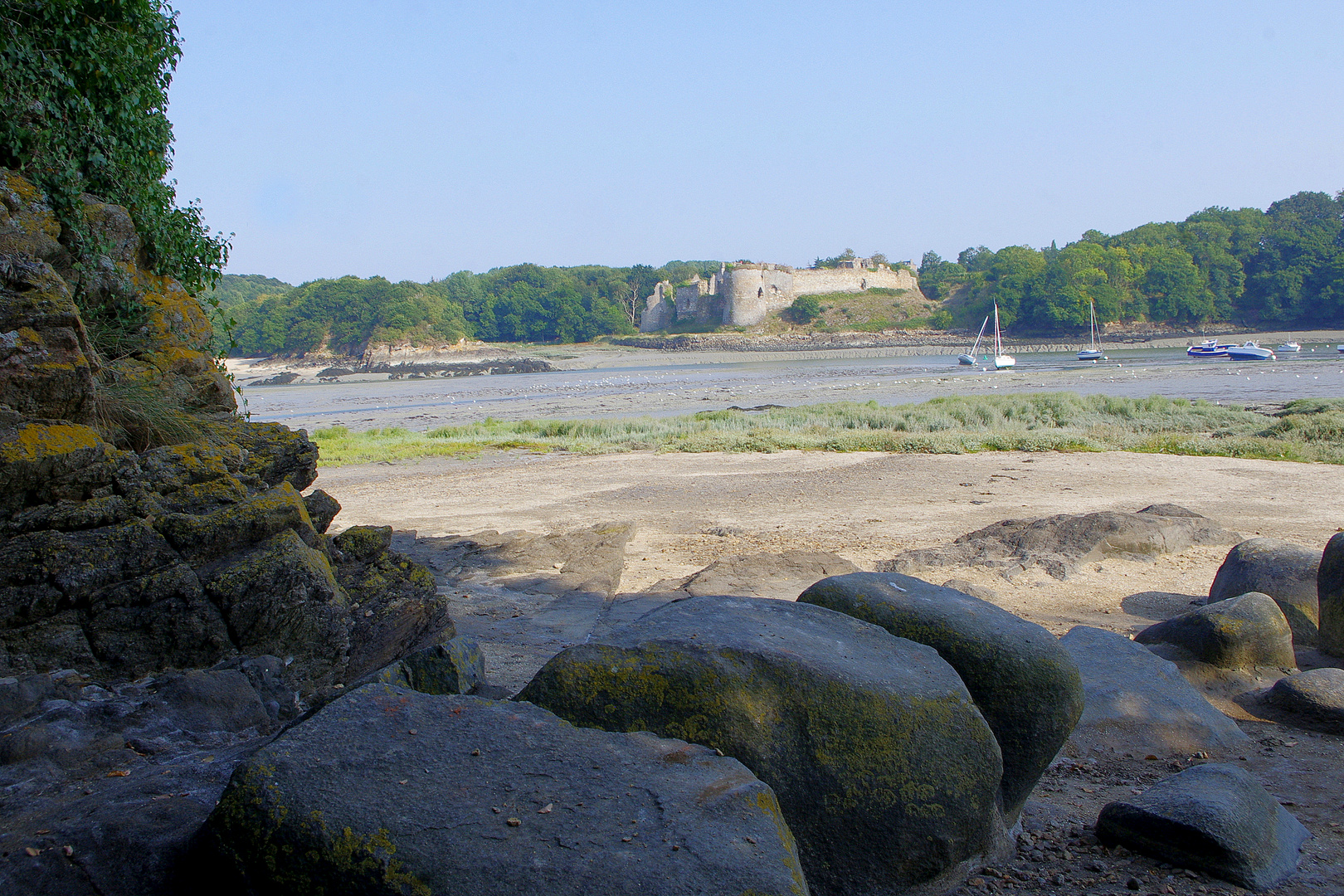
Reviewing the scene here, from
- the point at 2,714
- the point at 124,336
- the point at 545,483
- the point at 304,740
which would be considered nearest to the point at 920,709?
the point at 304,740

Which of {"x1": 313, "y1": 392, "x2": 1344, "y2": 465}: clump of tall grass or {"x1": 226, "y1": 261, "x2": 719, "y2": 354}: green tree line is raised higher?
{"x1": 226, "y1": 261, "x2": 719, "y2": 354}: green tree line

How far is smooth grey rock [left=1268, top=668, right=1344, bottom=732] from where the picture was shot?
5266 mm

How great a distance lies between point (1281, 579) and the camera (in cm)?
715

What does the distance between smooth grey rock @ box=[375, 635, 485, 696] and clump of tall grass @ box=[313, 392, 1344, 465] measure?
16937mm

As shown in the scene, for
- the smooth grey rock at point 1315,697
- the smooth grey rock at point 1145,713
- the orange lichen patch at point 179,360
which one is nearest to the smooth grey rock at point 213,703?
the orange lichen patch at point 179,360

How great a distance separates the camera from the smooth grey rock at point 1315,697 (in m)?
5.27

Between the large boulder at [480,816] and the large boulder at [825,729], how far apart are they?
1.08ft

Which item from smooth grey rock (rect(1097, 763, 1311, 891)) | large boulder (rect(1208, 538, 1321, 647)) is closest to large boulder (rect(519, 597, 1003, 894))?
smooth grey rock (rect(1097, 763, 1311, 891))

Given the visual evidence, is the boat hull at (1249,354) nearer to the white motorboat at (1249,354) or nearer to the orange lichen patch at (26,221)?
the white motorboat at (1249,354)

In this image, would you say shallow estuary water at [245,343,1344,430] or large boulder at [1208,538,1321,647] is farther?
shallow estuary water at [245,343,1344,430]

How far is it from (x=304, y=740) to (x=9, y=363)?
10.1 ft

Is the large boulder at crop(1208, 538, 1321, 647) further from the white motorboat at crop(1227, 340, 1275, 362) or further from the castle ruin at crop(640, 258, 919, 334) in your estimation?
the castle ruin at crop(640, 258, 919, 334)

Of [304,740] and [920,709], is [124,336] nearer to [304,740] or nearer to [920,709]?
[304,740]

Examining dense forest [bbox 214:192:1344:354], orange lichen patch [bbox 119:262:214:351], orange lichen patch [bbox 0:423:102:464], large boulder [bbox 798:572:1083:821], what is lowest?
large boulder [bbox 798:572:1083:821]
